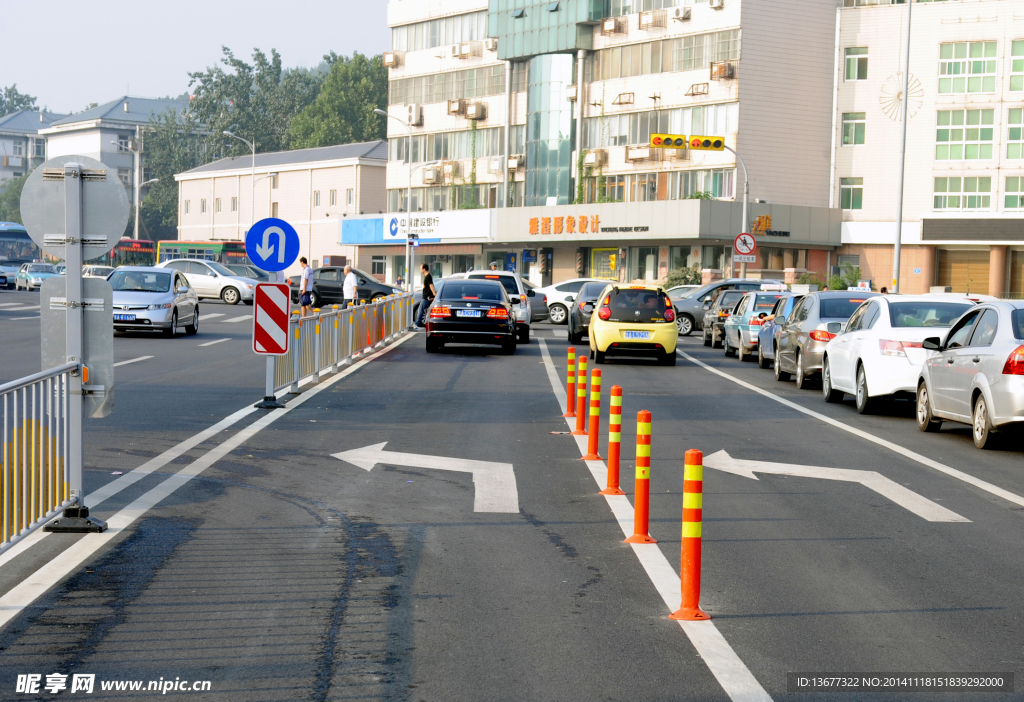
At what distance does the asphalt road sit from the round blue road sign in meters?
2.40

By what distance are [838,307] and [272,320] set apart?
9.39 m

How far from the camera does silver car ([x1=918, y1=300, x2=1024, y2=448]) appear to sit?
39.1 feet

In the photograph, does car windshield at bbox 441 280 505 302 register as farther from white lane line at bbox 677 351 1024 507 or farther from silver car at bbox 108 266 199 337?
white lane line at bbox 677 351 1024 507

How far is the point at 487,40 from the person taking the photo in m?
71.3

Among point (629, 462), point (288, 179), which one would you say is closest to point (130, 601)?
point (629, 462)

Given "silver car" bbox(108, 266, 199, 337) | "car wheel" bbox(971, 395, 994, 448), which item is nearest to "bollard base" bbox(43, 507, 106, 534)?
"car wheel" bbox(971, 395, 994, 448)

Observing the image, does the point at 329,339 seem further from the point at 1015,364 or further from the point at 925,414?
the point at 1015,364

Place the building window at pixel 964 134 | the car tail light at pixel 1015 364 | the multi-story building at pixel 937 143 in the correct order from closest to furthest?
the car tail light at pixel 1015 364 → the multi-story building at pixel 937 143 → the building window at pixel 964 134

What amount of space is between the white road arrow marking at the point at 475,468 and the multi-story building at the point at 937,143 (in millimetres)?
48554

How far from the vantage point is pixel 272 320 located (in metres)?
14.9

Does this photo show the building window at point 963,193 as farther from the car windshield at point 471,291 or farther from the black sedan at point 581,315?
the car windshield at point 471,291

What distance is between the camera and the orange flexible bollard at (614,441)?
9.11 metres

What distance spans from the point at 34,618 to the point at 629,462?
6.47 metres

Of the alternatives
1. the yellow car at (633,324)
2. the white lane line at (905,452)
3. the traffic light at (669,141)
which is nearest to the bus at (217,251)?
the traffic light at (669,141)
